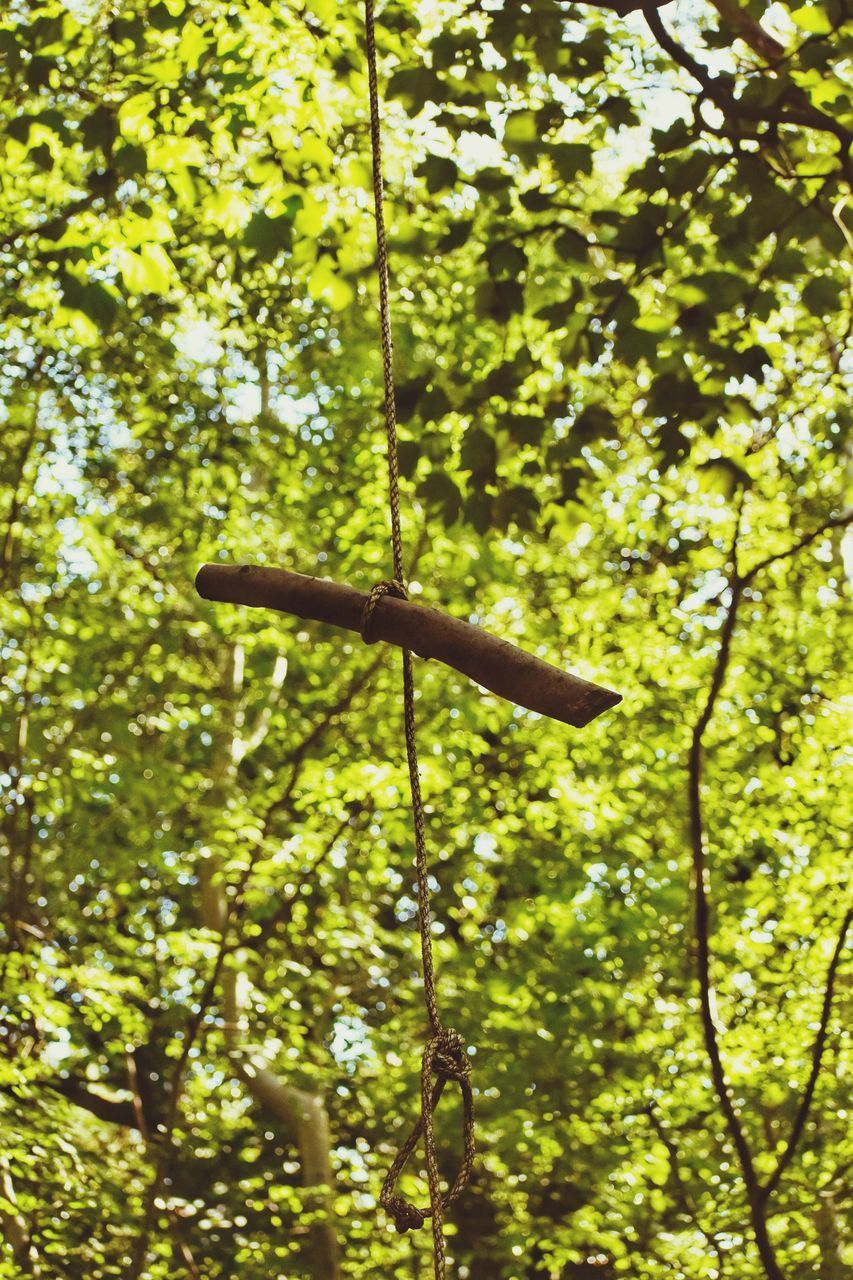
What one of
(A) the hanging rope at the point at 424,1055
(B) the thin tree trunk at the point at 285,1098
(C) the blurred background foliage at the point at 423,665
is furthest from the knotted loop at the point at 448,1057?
(B) the thin tree trunk at the point at 285,1098

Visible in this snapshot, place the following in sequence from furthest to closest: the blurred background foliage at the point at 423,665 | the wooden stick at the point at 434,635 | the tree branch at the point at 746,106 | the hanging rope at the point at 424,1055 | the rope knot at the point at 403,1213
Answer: the blurred background foliage at the point at 423,665
the tree branch at the point at 746,106
the rope knot at the point at 403,1213
the hanging rope at the point at 424,1055
the wooden stick at the point at 434,635

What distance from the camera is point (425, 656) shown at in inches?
48.6

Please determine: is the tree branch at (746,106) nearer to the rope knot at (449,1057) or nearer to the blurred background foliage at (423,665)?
the blurred background foliage at (423,665)

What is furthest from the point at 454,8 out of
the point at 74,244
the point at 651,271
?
the point at 74,244

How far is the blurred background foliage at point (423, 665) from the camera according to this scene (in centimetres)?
329

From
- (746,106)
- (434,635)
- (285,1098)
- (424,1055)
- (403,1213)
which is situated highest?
(746,106)

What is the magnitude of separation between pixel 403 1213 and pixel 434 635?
2.66 feet

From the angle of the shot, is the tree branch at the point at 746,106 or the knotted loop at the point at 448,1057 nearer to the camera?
the knotted loop at the point at 448,1057

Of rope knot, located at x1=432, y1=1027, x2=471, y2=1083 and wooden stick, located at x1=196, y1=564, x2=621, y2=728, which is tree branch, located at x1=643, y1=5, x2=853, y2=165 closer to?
wooden stick, located at x1=196, y1=564, x2=621, y2=728

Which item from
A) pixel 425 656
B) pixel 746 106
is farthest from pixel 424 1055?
pixel 746 106

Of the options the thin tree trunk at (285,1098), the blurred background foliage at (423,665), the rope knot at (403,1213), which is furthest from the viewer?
the thin tree trunk at (285,1098)

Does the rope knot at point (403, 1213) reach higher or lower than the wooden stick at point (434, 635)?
lower

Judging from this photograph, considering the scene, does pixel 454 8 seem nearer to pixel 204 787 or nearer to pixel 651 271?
pixel 651 271

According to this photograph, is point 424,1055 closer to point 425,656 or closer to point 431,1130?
point 431,1130
